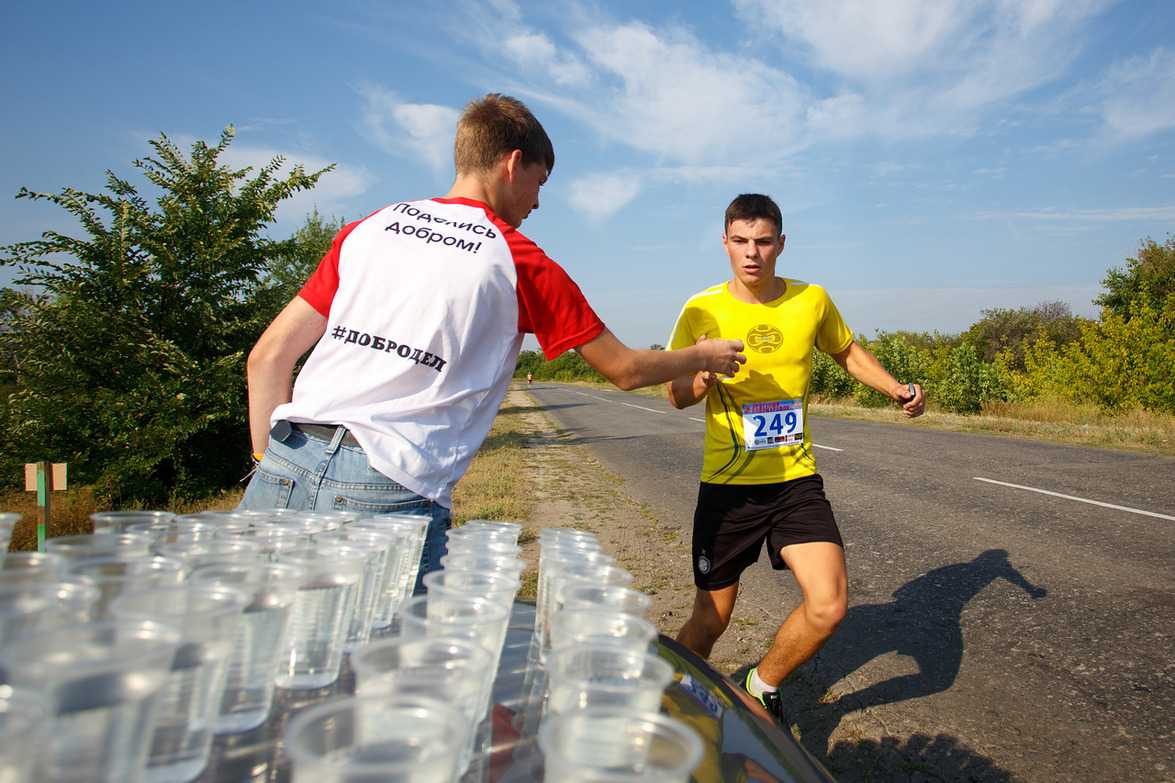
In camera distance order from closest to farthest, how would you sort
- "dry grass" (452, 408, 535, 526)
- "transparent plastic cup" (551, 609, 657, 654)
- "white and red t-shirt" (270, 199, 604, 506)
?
"transparent plastic cup" (551, 609, 657, 654) → "white and red t-shirt" (270, 199, 604, 506) → "dry grass" (452, 408, 535, 526)

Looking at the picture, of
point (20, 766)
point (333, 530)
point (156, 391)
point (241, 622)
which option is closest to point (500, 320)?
point (333, 530)

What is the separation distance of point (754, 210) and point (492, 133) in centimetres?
189

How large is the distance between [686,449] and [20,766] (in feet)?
46.5

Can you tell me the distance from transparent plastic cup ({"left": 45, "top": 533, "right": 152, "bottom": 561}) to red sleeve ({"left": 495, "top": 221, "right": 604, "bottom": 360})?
1.07 meters

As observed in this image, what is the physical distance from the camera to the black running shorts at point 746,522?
134 inches

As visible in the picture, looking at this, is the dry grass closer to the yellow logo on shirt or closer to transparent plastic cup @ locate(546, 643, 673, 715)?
the yellow logo on shirt

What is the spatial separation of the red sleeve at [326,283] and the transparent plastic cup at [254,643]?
1.27 meters

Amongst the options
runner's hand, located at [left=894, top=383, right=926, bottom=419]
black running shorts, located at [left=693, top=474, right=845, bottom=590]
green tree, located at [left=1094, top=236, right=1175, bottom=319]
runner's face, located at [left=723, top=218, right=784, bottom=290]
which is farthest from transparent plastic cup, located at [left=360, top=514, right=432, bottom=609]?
green tree, located at [left=1094, top=236, right=1175, bottom=319]

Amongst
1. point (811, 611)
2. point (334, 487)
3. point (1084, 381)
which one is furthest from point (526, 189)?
point (1084, 381)

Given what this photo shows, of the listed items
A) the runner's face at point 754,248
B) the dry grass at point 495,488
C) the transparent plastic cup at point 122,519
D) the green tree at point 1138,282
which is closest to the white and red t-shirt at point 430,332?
the transparent plastic cup at point 122,519

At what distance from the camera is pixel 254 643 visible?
3.38 feet

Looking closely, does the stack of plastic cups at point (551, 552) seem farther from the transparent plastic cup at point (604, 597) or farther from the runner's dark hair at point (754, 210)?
the runner's dark hair at point (754, 210)

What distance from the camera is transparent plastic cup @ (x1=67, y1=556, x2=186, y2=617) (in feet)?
3.34

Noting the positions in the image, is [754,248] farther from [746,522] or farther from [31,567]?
[31,567]
